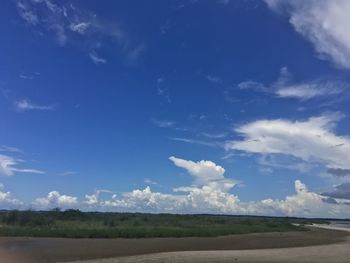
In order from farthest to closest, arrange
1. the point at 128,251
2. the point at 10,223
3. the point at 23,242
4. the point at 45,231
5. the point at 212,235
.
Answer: the point at 10,223
the point at 212,235
the point at 45,231
the point at 23,242
the point at 128,251

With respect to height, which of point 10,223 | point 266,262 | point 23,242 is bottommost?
point 266,262

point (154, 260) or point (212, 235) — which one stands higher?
point (212, 235)

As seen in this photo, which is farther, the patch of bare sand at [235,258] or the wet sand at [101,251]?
the wet sand at [101,251]

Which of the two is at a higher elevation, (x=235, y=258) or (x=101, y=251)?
(x=101, y=251)

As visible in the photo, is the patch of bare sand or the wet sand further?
the wet sand

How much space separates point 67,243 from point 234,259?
19945mm

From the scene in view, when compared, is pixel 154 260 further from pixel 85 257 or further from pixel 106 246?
pixel 106 246

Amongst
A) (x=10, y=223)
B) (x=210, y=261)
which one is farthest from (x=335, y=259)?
(x=10, y=223)

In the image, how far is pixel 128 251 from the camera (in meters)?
46.1

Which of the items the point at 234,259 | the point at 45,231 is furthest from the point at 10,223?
the point at 234,259

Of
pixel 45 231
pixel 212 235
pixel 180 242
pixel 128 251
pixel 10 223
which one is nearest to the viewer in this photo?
pixel 128 251

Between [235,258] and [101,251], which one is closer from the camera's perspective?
[235,258]

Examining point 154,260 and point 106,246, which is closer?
point 154,260

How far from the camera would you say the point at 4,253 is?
141 ft
